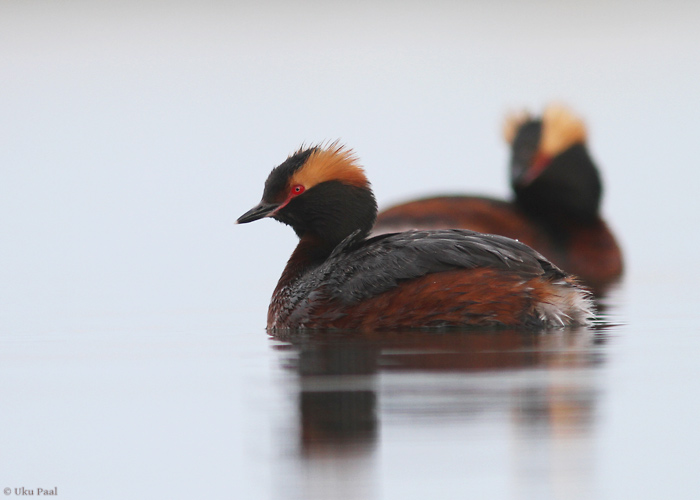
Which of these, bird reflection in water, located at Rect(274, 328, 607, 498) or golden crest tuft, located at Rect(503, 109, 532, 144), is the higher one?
golden crest tuft, located at Rect(503, 109, 532, 144)

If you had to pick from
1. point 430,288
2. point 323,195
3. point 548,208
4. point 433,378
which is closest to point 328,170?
point 323,195

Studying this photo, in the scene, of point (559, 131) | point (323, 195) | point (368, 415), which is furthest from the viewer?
point (559, 131)

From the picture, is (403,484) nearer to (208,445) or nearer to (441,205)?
(208,445)

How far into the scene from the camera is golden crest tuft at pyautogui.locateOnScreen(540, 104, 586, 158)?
13.7 m

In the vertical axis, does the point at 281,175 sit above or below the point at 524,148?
below

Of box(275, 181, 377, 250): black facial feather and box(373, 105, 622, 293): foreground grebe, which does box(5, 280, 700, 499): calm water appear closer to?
box(275, 181, 377, 250): black facial feather

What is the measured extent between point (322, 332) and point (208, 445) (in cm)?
271

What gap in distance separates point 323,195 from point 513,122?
6.69m

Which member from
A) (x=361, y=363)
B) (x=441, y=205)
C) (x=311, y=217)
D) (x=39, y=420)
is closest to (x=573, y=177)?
(x=441, y=205)

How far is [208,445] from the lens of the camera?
13.1 feet

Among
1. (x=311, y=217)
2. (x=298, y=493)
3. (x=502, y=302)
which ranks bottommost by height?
(x=298, y=493)

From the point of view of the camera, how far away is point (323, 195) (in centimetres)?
745

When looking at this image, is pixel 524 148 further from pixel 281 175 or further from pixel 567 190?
pixel 281 175

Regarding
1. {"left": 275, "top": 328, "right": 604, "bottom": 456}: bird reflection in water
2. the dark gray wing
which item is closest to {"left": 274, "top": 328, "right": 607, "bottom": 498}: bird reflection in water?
{"left": 275, "top": 328, "right": 604, "bottom": 456}: bird reflection in water
